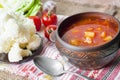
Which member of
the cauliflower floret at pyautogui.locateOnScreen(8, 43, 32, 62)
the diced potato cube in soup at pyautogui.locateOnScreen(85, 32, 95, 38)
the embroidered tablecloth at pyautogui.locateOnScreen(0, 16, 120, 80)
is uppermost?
the diced potato cube in soup at pyautogui.locateOnScreen(85, 32, 95, 38)

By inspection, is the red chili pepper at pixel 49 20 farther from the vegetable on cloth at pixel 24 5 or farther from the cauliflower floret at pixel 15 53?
the cauliflower floret at pixel 15 53

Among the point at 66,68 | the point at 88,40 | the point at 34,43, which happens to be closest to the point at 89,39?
the point at 88,40

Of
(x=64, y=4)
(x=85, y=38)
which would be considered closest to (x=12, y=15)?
(x=85, y=38)

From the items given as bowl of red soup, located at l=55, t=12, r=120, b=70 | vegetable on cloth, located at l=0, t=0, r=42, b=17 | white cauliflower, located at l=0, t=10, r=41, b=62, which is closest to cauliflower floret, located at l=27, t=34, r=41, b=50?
white cauliflower, located at l=0, t=10, r=41, b=62

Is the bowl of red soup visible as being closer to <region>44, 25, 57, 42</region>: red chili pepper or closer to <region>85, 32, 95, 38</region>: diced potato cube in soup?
<region>85, 32, 95, 38</region>: diced potato cube in soup

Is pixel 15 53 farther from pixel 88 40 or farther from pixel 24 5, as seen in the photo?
pixel 24 5

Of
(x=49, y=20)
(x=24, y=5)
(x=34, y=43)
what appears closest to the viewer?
(x=34, y=43)

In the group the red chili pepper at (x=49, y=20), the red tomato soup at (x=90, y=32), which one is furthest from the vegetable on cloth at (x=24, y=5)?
the red tomato soup at (x=90, y=32)
